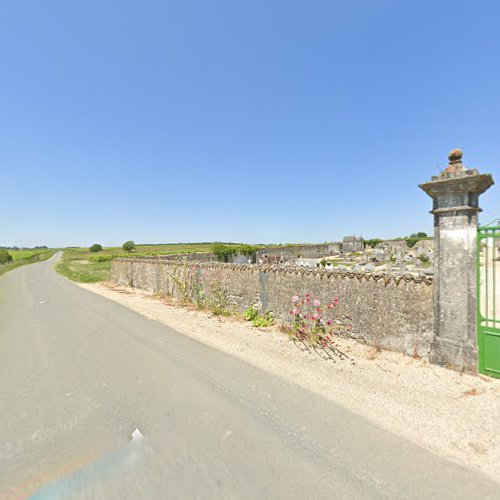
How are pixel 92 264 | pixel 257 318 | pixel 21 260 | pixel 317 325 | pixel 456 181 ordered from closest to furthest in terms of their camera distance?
pixel 456 181
pixel 317 325
pixel 257 318
pixel 92 264
pixel 21 260

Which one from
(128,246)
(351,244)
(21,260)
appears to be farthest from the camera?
(128,246)

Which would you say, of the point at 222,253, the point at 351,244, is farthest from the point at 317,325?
the point at 351,244

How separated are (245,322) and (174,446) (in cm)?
498

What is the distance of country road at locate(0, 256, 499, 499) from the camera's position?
230 centimetres

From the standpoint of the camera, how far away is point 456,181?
13.5 feet

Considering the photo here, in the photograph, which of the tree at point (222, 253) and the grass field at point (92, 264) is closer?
the grass field at point (92, 264)

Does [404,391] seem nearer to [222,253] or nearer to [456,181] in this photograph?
[456,181]

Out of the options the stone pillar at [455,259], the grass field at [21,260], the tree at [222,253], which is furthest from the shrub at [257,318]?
the grass field at [21,260]

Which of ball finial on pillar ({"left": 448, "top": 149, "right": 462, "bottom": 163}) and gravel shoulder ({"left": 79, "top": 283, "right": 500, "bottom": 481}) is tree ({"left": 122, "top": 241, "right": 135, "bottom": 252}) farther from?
ball finial on pillar ({"left": 448, "top": 149, "right": 462, "bottom": 163})

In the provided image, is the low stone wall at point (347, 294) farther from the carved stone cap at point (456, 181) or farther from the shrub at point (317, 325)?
the carved stone cap at point (456, 181)

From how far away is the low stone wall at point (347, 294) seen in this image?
477 cm

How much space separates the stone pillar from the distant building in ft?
140

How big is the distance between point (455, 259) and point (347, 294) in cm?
219

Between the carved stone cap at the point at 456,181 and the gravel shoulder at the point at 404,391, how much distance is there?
3109 mm
